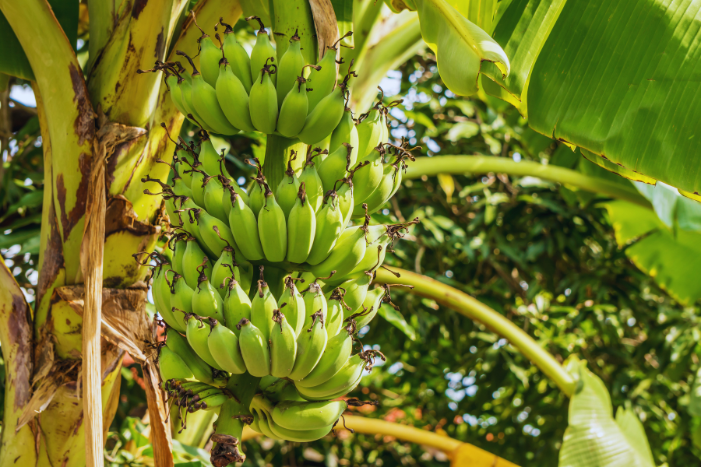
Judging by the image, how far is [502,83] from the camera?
74 centimetres

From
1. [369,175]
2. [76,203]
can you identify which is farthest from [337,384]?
[76,203]

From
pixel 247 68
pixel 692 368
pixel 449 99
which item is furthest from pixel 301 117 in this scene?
pixel 692 368

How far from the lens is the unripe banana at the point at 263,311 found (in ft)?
2.00

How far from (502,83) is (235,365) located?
0.52m

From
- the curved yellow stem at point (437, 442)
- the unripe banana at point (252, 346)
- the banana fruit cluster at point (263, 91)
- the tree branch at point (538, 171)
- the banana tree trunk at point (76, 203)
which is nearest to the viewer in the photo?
the unripe banana at point (252, 346)

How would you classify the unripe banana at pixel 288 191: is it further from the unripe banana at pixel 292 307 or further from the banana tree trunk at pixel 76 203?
the banana tree trunk at pixel 76 203

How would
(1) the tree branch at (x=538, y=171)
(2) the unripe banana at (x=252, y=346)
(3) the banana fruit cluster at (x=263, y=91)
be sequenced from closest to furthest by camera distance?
(2) the unripe banana at (x=252, y=346)
(3) the banana fruit cluster at (x=263, y=91)
(1) the tree branch at (x=538, y=171)

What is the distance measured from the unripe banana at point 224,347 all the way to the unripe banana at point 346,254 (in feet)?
0.52

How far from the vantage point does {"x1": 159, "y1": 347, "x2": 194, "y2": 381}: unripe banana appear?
2.11 ft

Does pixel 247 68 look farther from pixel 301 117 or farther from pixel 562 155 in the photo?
pixel 562 155

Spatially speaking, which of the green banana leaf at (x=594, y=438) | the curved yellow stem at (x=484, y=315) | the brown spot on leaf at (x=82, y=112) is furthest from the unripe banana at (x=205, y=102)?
the green banana leaf at (x=594, y=438)

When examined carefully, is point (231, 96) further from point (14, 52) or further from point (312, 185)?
point (14, 52)

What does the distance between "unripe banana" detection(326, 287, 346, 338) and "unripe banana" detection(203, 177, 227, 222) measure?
0.18m

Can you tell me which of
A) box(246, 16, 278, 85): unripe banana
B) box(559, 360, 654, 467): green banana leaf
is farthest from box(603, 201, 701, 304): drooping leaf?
box(246, 16, 278, 85): unripe banana
